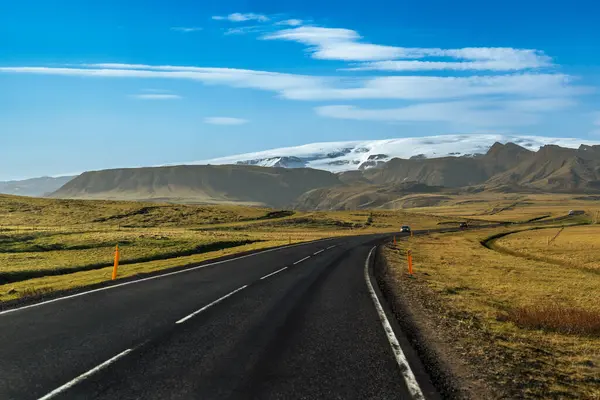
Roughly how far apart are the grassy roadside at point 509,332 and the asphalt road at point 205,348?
1060mm

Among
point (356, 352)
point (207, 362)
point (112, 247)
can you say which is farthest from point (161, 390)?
point (112, 247)

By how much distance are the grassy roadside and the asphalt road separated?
106cm

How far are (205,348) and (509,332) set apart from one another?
7893mm

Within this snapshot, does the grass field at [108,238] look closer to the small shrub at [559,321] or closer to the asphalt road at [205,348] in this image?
the asphalt road at [205,348]

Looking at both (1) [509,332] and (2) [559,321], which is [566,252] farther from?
(1) [509,332]

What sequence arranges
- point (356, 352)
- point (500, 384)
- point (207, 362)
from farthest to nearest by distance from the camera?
point (356, 352), point (207, 362), point (500, 384)

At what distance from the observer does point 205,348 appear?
989 centimetres

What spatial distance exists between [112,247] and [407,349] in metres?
35.7

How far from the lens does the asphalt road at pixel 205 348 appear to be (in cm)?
762

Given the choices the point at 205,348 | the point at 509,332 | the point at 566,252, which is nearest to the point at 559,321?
the point at 509,332

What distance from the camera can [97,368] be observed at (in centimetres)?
845

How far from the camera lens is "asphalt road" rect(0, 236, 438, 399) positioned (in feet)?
25.0

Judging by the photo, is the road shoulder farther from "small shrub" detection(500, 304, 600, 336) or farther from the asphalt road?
"small shrub" detection(500, 304, 600, 336)

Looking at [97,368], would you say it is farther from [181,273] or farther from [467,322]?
[181,273]
